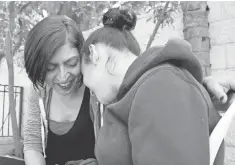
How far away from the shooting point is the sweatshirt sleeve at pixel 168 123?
918mm

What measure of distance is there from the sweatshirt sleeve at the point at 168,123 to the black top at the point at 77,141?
3.22ft

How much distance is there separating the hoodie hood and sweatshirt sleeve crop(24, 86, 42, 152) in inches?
40.3

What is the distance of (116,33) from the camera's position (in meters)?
1.38

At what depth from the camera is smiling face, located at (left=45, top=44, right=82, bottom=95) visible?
64.3 inches

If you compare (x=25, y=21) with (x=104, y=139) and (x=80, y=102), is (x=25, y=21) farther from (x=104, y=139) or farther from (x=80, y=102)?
(x=104, y=139)

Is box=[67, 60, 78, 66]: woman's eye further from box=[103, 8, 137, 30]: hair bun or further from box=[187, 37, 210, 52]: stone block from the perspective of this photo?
box=[187, 37, 210, 52]: stone block

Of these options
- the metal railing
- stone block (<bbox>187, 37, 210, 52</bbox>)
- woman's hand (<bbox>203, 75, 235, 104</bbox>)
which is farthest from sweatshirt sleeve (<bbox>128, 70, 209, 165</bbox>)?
the metal railing

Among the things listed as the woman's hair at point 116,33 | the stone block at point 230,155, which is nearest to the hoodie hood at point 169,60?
the woman's hair at point 116,33

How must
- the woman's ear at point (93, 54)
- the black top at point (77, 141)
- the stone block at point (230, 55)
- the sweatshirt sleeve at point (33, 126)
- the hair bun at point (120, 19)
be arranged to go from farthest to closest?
the stone block at point (230, 55), the sweatshirt sleeve at point (33, 126), the black top at point (77, 141), the hair bun at point (120, 19), the woman's ear at point (93, 54)

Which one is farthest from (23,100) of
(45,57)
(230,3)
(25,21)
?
(45,57)

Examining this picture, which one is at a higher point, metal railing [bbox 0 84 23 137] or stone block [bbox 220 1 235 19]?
stone block [bbox 220 1 235 19]

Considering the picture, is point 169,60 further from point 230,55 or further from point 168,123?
point 230,55

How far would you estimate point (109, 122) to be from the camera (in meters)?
1.11

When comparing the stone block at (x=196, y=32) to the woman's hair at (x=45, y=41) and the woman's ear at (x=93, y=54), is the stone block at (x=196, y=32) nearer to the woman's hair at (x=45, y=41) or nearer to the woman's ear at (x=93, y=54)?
the woman's hair at (x=45, y=41)
